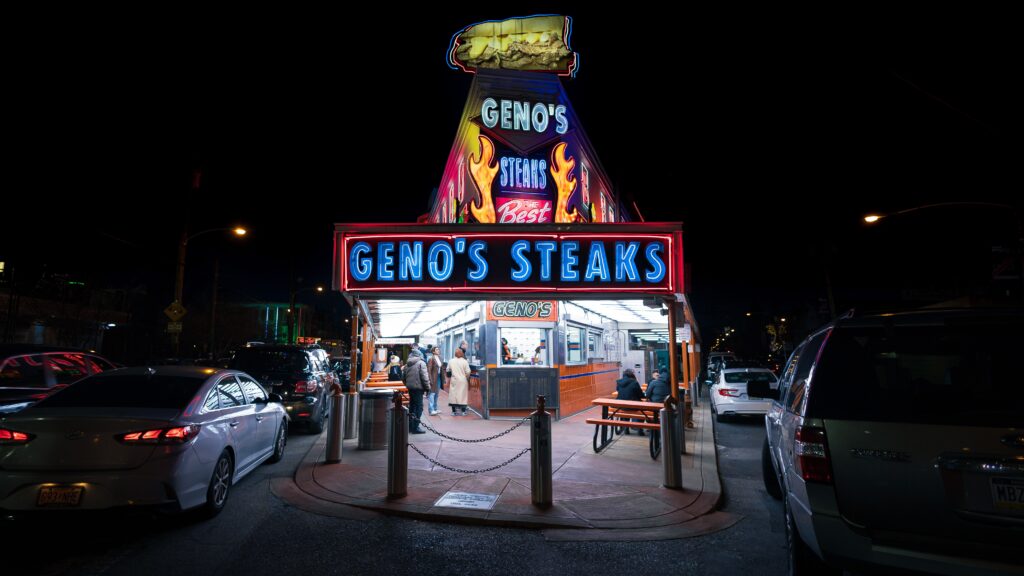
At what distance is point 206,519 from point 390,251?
6172 millimetres

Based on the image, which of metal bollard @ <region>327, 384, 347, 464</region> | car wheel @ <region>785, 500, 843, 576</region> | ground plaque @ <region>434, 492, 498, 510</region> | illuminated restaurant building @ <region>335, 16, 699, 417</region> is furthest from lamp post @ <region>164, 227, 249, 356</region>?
car wheel @ <region>785, 500, 843, 576</region>

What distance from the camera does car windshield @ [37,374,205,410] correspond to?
5297 mm

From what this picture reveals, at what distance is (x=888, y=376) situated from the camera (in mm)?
3869

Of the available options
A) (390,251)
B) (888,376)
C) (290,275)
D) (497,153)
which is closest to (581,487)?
(888,376)

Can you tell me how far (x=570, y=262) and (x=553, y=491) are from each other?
4.98 meters

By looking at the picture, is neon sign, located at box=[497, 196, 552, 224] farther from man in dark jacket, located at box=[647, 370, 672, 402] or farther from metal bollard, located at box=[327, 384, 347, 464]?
metal bollard, located at box=[327, 384, 347, 464]

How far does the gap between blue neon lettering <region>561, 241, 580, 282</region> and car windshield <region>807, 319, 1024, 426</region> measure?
23.3 ft

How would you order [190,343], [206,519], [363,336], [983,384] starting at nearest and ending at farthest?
[983,384]
[206,519]
[363,336]
[190,343]

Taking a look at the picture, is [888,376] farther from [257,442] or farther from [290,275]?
[290,275]

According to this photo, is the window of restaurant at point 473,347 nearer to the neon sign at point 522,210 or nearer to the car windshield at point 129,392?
the neon sign at point 522,210

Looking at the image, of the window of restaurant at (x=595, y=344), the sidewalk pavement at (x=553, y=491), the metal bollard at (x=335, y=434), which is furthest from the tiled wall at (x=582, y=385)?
the metal bollard at (x=335, y=434)

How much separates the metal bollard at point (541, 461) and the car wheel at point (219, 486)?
330cm

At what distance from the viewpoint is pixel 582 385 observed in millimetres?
15969

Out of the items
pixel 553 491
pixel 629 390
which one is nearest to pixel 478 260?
pixel 629 390
